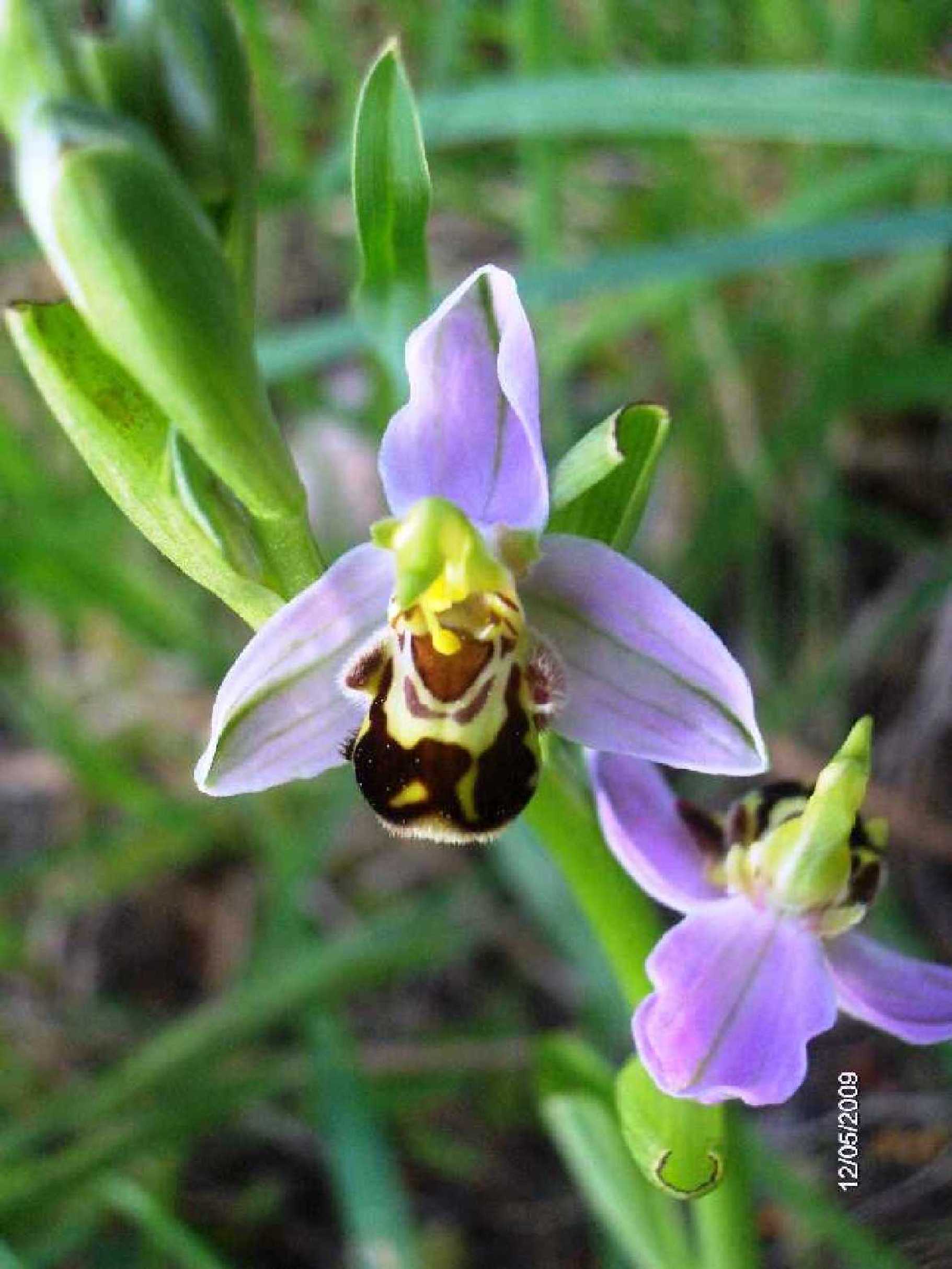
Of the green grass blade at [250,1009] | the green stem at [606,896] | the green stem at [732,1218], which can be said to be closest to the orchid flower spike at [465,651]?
the green stem at [606,896]

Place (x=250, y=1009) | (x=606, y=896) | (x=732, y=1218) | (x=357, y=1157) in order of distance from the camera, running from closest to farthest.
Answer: (x=606, y=896)
(x=732, y=1218)
(x=357, y=1157)
(x=250, y=1009)

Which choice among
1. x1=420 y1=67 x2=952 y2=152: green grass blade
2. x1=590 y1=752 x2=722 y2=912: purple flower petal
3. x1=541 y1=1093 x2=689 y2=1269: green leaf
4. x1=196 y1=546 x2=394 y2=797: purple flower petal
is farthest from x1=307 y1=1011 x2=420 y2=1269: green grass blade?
x1=420 y1=67 x2=952 y2=152: green grass blade

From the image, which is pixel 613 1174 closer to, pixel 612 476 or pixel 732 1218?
pixel 732 1218

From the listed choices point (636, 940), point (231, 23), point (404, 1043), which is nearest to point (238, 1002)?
point (404, 1043)

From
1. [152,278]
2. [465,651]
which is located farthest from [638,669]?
[152,278]

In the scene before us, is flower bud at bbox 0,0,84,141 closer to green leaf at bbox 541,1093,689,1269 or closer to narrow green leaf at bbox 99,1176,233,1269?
green leaf at bbox 541,1093,689,1269
